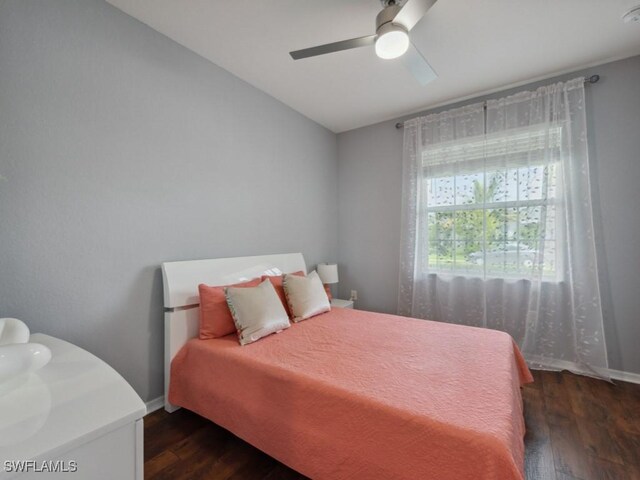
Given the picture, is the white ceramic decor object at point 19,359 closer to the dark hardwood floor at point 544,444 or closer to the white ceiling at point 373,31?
the dark hardwood floor at point 544,444

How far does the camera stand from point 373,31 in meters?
1.92

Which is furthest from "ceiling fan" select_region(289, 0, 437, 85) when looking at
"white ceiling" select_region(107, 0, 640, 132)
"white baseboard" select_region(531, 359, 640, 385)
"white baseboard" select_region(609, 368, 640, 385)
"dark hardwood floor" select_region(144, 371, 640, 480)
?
"white baseboard" select_region(609, 368, 640, 385)

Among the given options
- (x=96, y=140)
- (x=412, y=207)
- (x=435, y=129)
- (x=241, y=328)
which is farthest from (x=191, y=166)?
(x=435, y=129)

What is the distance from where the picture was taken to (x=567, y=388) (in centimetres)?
215

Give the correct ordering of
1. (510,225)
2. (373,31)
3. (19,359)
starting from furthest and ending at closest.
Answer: (510,225) → (373,31) → (19,359)

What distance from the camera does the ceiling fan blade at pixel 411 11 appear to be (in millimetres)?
1335

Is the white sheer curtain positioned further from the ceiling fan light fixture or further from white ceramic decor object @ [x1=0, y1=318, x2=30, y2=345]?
white ceramic decor object @ [x1=0, y1=318, x2=30, y2=345]

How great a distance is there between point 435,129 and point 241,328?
9.02 feet

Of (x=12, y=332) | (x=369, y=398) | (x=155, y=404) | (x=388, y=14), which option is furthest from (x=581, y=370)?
(x=12, y=332)

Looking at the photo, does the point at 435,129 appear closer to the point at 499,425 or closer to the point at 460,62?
the point at 460,62

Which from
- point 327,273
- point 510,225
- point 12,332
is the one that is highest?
Answer: point 510,225

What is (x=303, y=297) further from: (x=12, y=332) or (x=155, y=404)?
(x=12, y=332)

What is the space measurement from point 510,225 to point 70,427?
3125mm

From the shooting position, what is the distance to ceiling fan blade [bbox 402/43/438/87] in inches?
67.1
